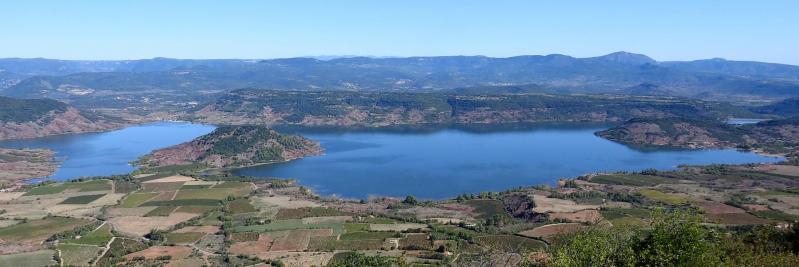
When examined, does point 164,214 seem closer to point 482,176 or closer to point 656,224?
point 482,176

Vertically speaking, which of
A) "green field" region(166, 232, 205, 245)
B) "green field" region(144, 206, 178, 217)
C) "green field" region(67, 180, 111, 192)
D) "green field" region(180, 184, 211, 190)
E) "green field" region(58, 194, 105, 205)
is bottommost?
"green field" region(67, 180, 111, 192)

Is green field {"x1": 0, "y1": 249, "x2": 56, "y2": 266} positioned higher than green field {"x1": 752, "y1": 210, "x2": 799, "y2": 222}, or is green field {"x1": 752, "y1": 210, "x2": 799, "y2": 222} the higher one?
green field {"x1": 752, "y1": 210, "x2": 799, "y2": 222}

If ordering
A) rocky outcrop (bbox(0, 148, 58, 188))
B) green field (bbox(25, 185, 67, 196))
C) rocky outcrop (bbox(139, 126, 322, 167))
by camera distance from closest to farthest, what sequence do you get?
green field (bbox(25, 185, 67, 196))
rocky outcrop (bbox(0, 148, 58, 188))
rocky outcrop (bbox(139, 126, 322, 167))

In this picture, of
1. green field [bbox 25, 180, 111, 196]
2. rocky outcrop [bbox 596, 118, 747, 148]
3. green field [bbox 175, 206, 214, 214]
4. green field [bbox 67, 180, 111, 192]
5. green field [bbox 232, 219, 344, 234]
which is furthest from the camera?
rocky outcrop [bbox 596, 118, 747, 148]

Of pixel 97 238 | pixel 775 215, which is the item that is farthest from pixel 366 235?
pixel 775 215

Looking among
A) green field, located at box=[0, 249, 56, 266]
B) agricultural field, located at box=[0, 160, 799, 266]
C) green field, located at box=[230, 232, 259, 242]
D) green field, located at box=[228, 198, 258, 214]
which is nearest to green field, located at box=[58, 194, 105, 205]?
agricultural field, located at box=[0, 160, 799, 266]

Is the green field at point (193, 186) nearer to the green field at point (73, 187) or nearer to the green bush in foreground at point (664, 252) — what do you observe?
the green field at point (73, 187)

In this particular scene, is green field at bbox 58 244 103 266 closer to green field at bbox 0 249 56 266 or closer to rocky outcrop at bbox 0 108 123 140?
green field at bbox 0 249 56 266
